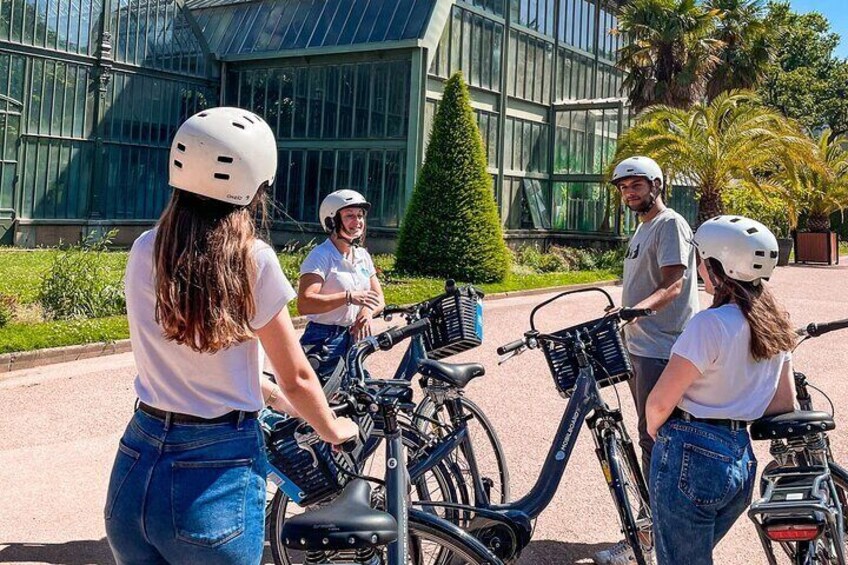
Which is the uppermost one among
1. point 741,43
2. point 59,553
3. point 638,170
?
point 741,43

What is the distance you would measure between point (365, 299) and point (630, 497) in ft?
6.17

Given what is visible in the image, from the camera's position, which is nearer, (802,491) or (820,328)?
(802,491)

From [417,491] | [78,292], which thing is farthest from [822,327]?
[78,292]

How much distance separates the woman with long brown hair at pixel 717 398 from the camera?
2.92 metres

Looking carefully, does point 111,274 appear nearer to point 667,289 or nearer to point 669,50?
point 667,289

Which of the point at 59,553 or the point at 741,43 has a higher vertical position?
the point at 741,43

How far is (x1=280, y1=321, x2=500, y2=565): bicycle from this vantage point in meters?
2.16

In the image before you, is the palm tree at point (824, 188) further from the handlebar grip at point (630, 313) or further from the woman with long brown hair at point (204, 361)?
the woman with long brown hair at point (204, 361)

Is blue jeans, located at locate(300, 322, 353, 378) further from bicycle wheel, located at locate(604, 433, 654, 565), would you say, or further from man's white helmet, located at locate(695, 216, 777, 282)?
man's white helmet, located at locate(695, 216, 777, 282)

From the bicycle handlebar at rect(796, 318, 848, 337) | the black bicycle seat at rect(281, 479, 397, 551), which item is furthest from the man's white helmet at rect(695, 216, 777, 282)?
the black bicycle seat at rect(281, 479, 397, 551)

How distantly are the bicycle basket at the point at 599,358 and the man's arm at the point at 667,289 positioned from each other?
0.64m

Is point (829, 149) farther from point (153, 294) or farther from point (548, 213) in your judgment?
point (153, 294)

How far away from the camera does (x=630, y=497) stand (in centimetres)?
401

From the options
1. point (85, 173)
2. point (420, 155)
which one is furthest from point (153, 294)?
point (85, 173)
